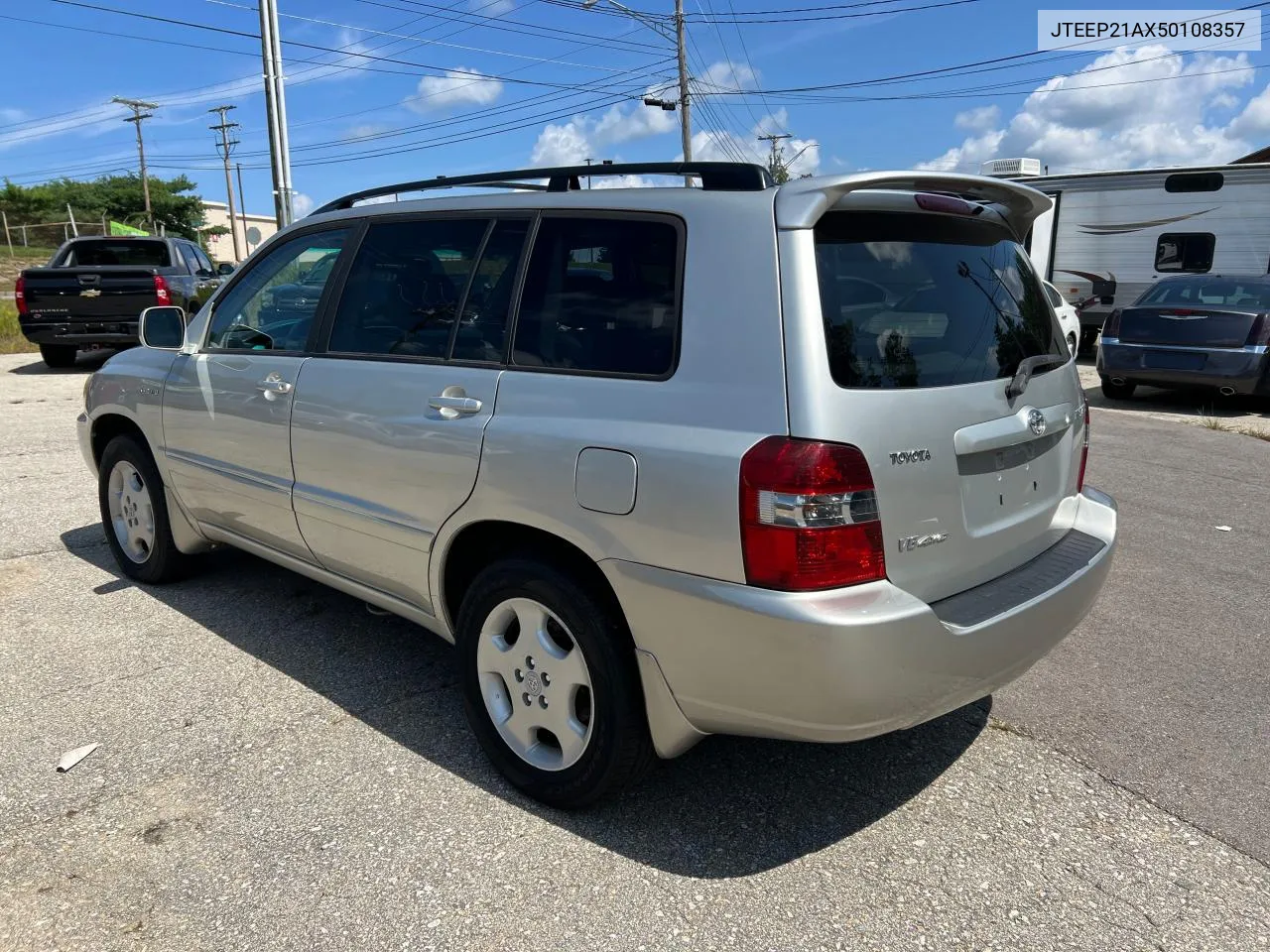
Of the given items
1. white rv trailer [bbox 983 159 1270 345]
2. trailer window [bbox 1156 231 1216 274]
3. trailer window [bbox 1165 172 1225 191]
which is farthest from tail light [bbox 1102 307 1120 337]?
trailer window [bbox 1165 172 1225 191]

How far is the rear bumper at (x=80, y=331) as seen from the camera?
12.4 m

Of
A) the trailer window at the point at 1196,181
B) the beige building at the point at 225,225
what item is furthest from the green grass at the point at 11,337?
the beige building at the point at 225,225

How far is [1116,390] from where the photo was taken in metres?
11.5

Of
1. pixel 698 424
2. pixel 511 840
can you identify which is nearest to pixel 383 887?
pixel 511 840

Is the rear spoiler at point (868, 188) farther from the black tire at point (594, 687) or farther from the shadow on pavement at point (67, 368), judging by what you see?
the shadow on pavement at point (67, 368)

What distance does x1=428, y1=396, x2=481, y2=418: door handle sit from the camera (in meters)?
2.87

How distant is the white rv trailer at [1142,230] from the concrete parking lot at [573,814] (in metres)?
12.8

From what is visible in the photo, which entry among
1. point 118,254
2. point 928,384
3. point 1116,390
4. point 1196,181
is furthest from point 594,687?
point 1196,181

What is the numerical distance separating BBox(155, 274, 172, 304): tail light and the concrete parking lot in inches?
371

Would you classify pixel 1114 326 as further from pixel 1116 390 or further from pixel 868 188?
pixel 868 188

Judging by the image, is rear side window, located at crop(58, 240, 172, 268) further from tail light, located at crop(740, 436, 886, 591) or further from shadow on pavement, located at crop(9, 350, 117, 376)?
tail light, located at crop(740, 436, 886, 591)

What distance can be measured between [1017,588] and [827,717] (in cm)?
78

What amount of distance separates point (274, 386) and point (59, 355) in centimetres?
1202

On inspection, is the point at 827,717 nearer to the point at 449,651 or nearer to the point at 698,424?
the point at 698,424
